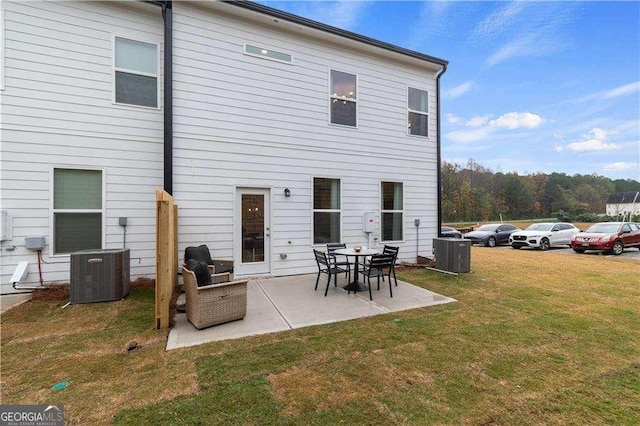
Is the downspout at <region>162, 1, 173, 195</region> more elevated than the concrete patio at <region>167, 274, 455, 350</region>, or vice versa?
the downspout at <region>162, 1, 173, 195</region>

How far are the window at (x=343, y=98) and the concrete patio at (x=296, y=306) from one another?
4104 mm

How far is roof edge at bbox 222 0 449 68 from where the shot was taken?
5.77 meters

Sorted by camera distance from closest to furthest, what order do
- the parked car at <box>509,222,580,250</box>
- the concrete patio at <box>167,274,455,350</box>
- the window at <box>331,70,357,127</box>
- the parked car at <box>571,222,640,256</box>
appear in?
1. the concrete patio at <box>167,274,455,350</box>
2. the window at <box>331,70,357,127</box>
3. the parked car at <box>571,222,640,256</box>
4. the parked car at <box>509,222,580,250</box>

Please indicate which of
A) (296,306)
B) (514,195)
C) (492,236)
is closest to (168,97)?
(296,306)

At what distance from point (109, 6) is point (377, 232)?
7.49 metres

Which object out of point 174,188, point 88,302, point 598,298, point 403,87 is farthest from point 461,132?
point 88,302

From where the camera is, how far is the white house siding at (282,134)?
5715 millimetres

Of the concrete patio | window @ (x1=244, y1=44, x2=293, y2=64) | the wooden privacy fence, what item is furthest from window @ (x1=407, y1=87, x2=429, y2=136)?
the wooden privacy fence

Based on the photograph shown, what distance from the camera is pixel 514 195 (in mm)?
41469

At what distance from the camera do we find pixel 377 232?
750 cm

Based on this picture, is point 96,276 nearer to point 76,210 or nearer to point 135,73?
point 76,210

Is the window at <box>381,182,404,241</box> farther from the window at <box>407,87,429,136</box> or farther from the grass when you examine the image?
the grass

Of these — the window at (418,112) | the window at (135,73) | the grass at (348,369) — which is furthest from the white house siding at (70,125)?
the window at (418,112)

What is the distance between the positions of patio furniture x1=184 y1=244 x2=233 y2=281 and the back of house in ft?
1.61
